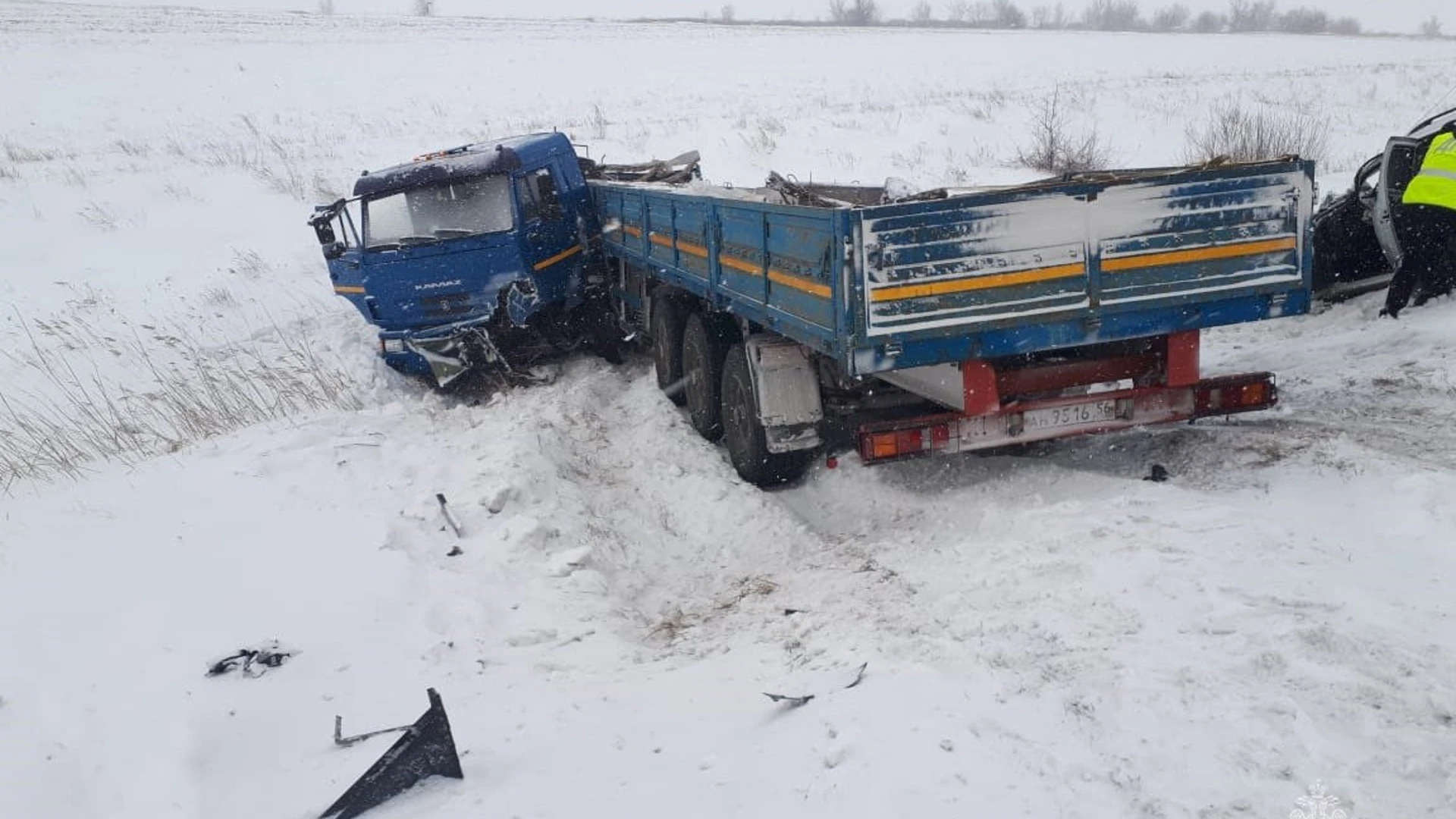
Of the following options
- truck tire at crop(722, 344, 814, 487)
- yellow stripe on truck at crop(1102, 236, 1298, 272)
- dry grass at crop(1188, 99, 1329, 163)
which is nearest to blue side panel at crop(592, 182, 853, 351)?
truck tire at crop(722, 344, 814, 487)

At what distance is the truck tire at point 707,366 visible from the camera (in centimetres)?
719

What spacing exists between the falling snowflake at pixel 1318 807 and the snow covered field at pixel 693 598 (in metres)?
0.04

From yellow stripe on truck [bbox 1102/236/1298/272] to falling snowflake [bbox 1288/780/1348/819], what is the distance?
2988mm

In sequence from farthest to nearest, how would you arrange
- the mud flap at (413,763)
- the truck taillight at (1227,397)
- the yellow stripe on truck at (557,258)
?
the yellow stripe on truck at (557,258)
the truck taillight at (1227,397)
the mud flap at (413,763)

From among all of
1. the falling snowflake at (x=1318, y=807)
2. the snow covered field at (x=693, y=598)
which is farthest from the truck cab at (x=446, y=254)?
the falling snowflake at (x=1318, y=807)

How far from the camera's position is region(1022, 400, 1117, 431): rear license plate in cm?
538

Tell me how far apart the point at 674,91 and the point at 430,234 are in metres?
24.6

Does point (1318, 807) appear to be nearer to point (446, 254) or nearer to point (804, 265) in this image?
point (804, 265)

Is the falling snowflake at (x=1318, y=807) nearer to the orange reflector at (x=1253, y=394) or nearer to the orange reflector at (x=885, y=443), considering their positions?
the orange reflector at (x=885, y=443)

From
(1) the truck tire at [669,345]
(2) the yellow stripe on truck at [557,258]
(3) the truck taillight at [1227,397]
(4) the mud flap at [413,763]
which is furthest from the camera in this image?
(2) the yellow stripe on truck at [557,258]

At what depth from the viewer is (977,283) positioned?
16.0ft

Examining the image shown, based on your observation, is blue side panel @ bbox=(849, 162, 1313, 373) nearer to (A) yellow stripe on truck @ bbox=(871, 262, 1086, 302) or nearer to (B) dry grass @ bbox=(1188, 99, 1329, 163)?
(A) yellow stripe on truck @ bbox=(871, 262, 1086, 302)

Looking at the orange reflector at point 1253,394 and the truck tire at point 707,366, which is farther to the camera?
the truck tire at point 707,366

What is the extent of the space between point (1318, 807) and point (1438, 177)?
6.03 m
